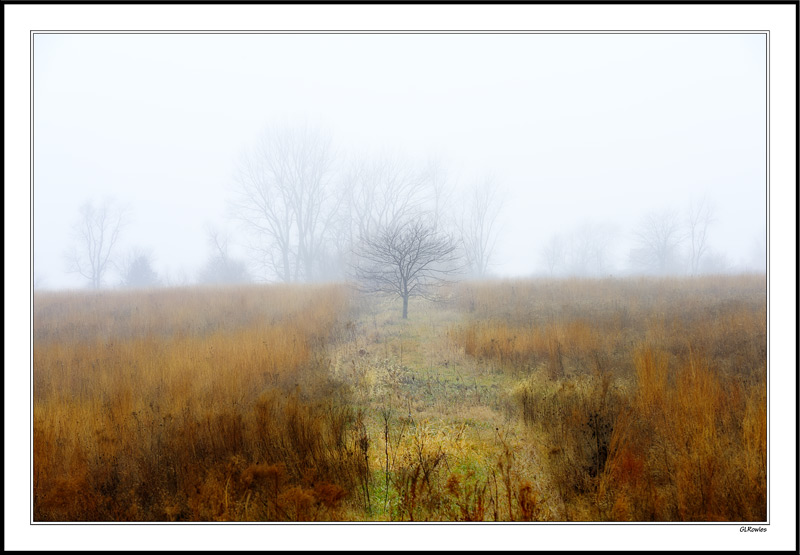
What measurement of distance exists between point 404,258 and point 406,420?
647cm

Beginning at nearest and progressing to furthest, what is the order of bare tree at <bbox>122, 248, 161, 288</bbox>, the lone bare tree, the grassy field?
the grassy field → the lone bare tree → bare tree at <bbox>122, 248, 161, 288</bbox>

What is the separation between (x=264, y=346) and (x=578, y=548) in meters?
5.25

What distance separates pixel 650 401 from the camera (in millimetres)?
4117

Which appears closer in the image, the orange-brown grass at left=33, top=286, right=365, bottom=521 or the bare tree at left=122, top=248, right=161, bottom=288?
the orange-brown grass at left=33, top=286, right=365, bottom=521

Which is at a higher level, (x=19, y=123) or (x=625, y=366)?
(x=19, y=123)

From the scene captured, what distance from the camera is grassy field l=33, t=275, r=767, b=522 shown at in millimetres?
3018

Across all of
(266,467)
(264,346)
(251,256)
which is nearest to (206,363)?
(264,346)

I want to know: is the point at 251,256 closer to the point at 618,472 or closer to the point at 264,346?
the point at 264,346

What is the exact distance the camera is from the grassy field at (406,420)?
3.02 metres

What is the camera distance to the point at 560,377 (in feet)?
17.9

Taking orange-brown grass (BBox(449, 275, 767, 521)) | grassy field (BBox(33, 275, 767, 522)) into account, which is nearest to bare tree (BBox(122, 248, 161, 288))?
grassy field (BBox(33, 275, 767, 522))

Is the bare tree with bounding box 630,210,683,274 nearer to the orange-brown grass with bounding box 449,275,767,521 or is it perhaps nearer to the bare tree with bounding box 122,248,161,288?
the orange-brown grass with bounding box 449,275,767,521

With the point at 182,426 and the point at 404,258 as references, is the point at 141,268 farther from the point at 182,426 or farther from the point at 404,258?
the point at 182,426

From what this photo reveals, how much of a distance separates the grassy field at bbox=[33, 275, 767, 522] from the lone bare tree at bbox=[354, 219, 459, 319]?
338 cm
